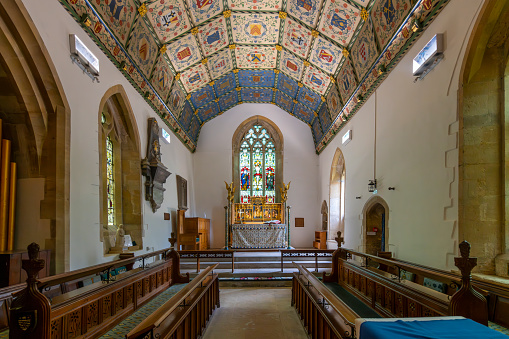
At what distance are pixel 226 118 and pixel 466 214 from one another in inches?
403

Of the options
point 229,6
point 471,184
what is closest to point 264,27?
point 229,6

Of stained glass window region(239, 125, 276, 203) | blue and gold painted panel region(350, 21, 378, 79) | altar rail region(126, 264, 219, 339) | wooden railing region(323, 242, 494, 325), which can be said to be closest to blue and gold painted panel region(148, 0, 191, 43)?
blue and gold painted panel region(350, 21, 378, 79)

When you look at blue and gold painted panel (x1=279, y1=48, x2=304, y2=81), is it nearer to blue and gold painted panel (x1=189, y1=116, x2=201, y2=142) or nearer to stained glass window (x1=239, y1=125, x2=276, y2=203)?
stained glass window (x1=239, y1=125, x2=276, y2=203)

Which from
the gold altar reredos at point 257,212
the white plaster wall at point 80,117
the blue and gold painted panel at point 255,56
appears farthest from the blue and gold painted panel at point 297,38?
the gold altar reredos at point 257,212

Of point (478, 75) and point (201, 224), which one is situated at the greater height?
point (478, 75)

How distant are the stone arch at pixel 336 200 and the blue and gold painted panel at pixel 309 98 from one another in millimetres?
1867

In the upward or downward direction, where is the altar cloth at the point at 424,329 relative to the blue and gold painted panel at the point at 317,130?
downward

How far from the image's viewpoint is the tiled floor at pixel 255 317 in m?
4.43

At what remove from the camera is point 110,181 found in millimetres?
7168

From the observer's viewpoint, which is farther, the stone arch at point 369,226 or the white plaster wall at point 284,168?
the white plaster wall at point 284,168

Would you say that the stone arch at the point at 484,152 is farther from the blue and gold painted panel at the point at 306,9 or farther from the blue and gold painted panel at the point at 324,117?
the blue and gold painted panel at the point at 324,117

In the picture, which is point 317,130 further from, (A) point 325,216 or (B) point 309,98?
(A) point 325,216

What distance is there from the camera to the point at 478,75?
408 centimetres

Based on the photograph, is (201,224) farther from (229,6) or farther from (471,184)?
(471,184)
